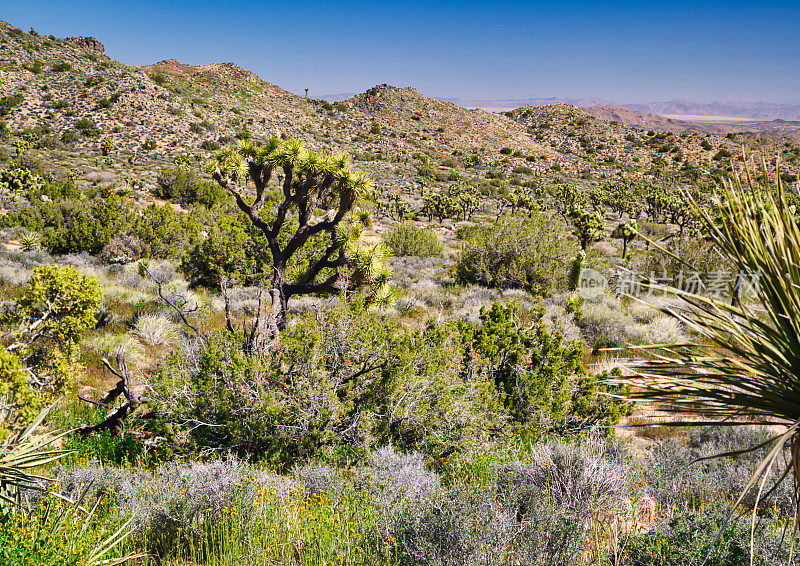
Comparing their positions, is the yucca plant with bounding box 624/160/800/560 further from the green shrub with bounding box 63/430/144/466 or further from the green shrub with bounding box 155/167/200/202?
the green shrub with bounding box 155/167/200/202

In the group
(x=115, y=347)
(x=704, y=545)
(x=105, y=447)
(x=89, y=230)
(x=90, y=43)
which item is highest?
(x=90, y=43)

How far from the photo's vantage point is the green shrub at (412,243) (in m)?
20.7

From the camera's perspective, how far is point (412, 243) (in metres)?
20.8

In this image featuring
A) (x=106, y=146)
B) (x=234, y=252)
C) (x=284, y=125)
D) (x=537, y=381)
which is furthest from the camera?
(x=284, y=125)

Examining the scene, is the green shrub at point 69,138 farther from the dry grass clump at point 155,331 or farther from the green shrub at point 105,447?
the green shrub at point 105,447

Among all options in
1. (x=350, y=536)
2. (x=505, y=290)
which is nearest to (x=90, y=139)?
(x=505, y=290)

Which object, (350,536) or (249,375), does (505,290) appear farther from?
(350,536)

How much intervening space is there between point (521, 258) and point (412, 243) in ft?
20.7

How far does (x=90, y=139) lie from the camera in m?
42.0

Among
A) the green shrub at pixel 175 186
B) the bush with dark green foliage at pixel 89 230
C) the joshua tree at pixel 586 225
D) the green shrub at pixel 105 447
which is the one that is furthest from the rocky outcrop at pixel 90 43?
the green shrub at pixel 105 447

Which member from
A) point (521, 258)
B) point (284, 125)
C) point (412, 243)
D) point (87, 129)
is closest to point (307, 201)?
point (521, 258)

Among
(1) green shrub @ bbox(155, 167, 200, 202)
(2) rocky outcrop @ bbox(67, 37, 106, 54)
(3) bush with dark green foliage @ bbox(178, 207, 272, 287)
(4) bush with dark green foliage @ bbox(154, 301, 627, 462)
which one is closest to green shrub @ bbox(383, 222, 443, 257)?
(3) bush with dark green foliage @ bbox(178, 207, 272, 287)

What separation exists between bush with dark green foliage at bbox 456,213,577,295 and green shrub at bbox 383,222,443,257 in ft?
15.3

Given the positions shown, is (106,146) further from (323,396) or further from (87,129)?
→ (323,396)
